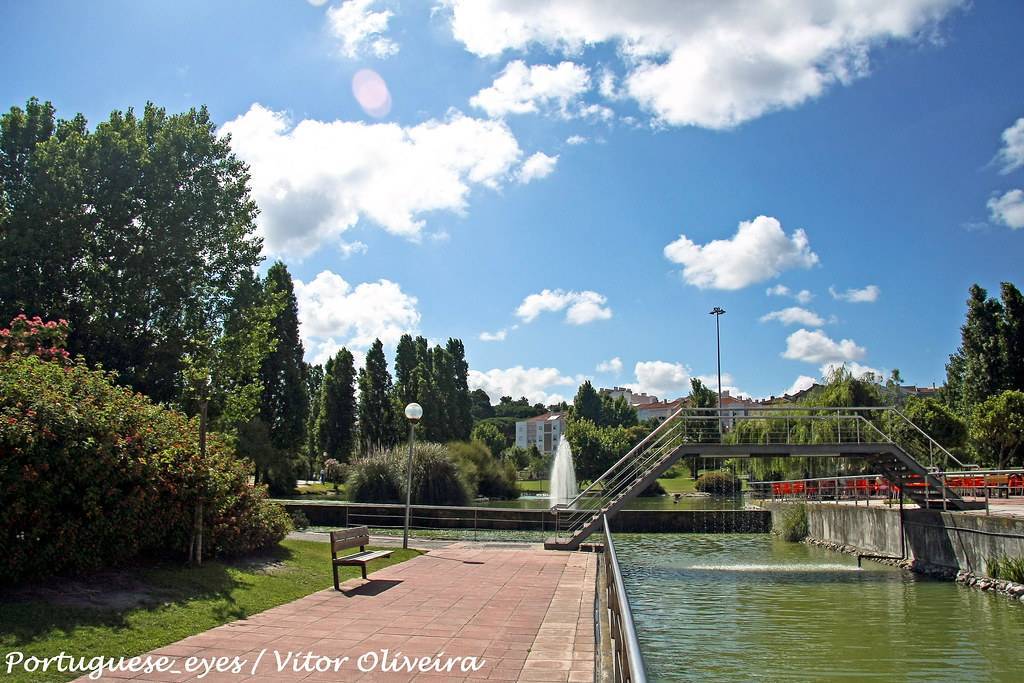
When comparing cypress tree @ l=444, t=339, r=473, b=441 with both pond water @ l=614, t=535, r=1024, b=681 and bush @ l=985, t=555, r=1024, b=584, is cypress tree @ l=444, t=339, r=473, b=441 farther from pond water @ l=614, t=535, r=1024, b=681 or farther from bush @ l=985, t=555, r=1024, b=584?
bush @ l=985, t=555, r=1024, b=584

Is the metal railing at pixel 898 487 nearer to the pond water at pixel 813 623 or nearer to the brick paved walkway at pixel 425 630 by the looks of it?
the pond water at pixel 813 623

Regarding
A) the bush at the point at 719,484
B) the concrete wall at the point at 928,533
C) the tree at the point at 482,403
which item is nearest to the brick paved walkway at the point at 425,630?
the concrete wall at the point at 928,533

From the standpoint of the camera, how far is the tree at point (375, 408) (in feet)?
211

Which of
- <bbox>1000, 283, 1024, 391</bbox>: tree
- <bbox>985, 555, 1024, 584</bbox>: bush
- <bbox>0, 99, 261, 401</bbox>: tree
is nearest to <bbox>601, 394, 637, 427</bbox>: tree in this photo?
<bbox>1000, 283, 1024, 391</bbox>: tree

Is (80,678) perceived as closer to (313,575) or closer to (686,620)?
(313,575)

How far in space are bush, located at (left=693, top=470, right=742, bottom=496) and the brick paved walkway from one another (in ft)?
144

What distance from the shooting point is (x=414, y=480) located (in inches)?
1195

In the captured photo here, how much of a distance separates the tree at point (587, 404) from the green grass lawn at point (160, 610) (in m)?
84.0

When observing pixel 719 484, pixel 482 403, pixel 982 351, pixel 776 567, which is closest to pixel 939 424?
pixel 982 351

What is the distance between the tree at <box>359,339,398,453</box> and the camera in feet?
211

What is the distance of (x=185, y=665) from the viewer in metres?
6.87

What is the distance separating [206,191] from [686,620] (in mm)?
22930

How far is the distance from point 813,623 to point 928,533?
8873mm

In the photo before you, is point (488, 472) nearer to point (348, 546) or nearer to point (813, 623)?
point (813, 623)
